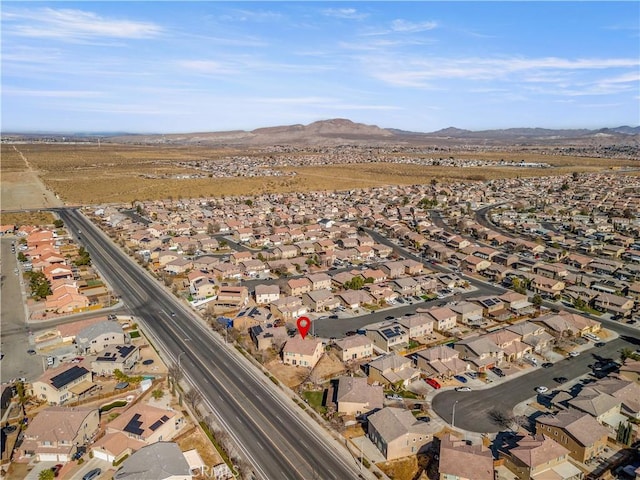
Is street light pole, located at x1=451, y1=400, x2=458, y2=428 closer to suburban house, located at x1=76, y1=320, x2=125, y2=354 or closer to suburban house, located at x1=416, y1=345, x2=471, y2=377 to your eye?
suburban house, located at x1=416, y1=345, x2=471, y2=377

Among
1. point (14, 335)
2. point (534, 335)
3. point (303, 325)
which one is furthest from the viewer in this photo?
point (303, 325)

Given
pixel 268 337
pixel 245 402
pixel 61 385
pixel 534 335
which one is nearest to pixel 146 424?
pixel 245 402

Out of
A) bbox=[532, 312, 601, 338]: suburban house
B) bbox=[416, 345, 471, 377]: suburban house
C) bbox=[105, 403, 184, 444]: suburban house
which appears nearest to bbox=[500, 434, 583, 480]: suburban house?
bbox=[416, 345, 471, 377]: suburban house

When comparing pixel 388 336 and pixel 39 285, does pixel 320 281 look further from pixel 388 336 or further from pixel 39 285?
pixel 39 285

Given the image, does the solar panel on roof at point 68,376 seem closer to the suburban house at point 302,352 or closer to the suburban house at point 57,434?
the suburban house at point 57,434

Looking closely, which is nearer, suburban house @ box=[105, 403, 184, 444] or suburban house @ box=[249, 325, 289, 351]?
suburban house @ box=[105, 403, 184, 444]
